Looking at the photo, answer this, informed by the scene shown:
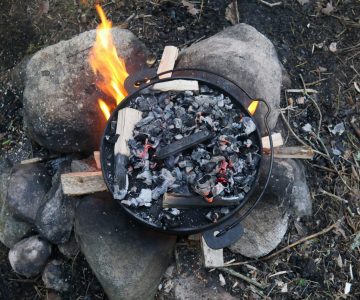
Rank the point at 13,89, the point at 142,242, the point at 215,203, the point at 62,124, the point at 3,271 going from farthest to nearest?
1. the point at 13,89
2. the point at 3,271
3. the point at 62,124
4. the point at 142,242
5. the point at 215,203

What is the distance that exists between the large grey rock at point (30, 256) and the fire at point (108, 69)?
0.90 metres

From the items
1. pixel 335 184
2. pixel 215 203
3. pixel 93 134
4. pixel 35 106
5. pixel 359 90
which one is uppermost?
pixel 35 106

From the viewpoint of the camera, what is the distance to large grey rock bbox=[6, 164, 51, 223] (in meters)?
2.83

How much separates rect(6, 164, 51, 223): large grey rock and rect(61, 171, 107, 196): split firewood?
1.14 ft

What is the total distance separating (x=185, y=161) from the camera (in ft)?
7.66

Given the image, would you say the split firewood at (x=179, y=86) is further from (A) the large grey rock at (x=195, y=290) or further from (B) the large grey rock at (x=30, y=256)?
(B) the large grey rock at (x=30, y=256)

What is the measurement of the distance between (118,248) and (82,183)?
42 cm

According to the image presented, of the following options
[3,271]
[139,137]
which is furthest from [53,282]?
[139,137]

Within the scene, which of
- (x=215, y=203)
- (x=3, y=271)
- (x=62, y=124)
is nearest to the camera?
(x=215, y=203)

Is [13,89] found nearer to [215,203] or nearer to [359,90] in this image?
[215,203]

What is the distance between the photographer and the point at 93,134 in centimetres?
280

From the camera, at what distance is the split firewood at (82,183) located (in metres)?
2.56

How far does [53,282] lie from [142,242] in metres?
0.69

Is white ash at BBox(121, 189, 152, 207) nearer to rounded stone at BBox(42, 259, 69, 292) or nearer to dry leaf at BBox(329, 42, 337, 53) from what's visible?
rounded stone at BBox(42, 259, 69, 292)
